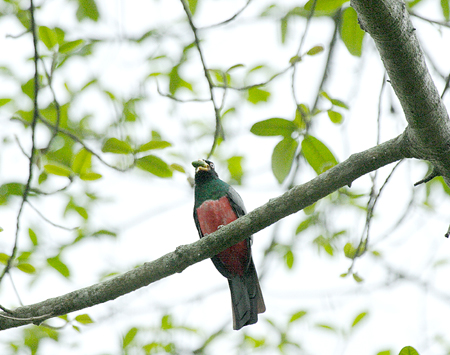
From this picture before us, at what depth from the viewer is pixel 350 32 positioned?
125 inches

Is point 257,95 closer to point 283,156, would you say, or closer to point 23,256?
point 283,156

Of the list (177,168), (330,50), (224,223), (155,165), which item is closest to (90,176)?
(155,165)

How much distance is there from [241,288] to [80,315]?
198 cm

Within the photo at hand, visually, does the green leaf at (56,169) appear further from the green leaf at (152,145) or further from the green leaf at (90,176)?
the green leaf at (152,145)

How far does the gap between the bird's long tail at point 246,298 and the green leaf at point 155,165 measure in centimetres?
193

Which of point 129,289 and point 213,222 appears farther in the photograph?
point 213,222

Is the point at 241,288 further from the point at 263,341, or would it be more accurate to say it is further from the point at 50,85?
the point at 50,85

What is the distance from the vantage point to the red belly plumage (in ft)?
15.9

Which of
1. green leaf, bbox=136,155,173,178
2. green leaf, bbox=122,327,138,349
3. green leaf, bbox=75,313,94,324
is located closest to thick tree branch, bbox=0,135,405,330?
green leaf, bbox=75,313,94,324

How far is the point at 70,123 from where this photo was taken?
557 cm

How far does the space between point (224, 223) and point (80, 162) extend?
194 cm

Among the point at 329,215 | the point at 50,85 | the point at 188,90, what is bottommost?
the point at 329,215

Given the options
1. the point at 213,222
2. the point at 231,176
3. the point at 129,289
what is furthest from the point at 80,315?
the point at 231,176

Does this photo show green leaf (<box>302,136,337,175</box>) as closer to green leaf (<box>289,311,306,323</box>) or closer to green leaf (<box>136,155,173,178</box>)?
green leaf (<box>136,155,173,178</box>)
